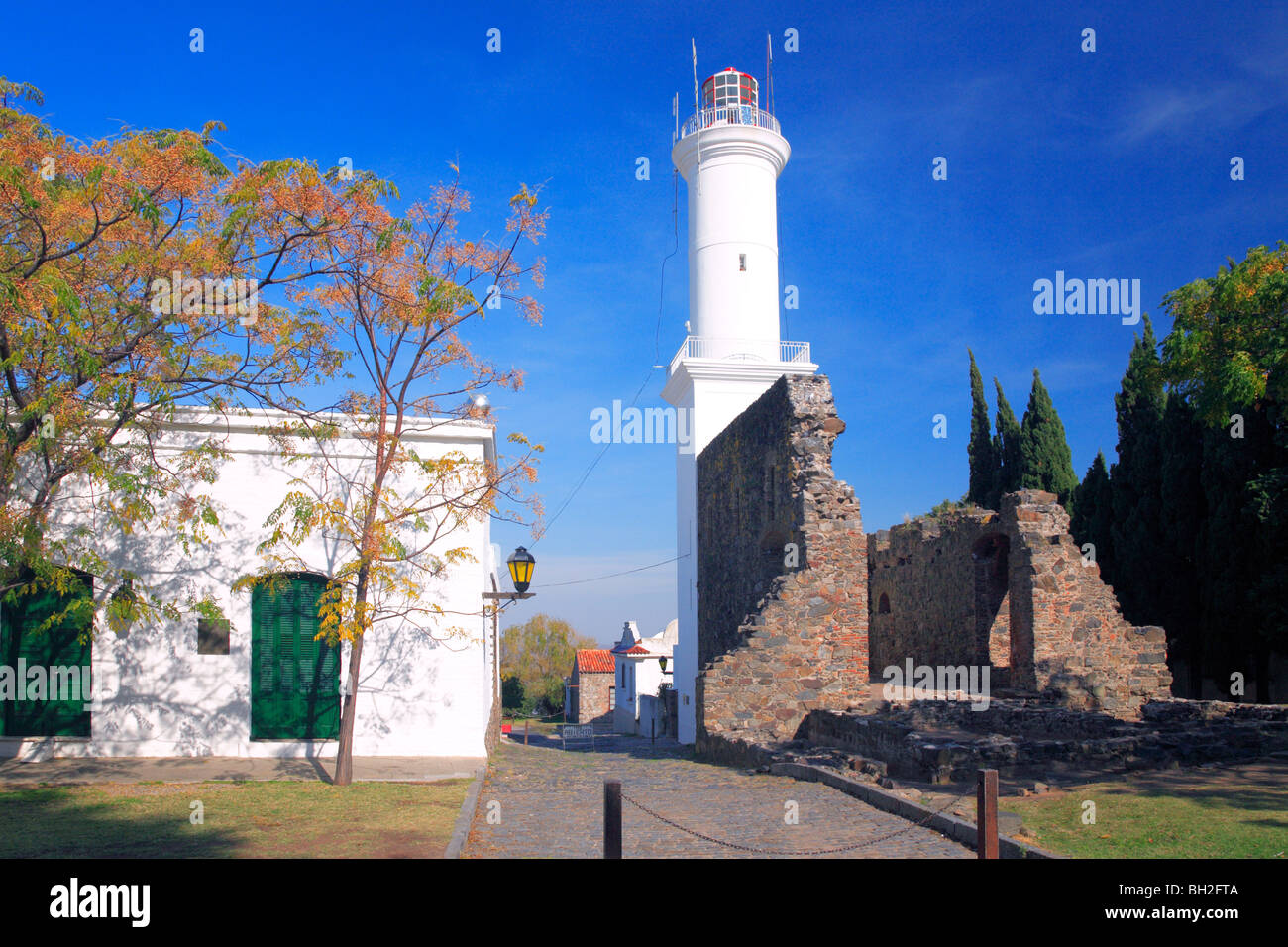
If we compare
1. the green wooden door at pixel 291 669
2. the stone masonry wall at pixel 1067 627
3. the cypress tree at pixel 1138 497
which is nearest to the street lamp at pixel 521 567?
the green wooden door at pixel 291 669

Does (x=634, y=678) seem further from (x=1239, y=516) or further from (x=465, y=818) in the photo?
(x=465, y=818)

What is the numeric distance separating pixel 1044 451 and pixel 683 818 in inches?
914

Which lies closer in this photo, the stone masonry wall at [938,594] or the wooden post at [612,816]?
the wooden post at [612,816]

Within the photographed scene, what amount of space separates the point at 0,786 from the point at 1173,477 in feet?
74.8

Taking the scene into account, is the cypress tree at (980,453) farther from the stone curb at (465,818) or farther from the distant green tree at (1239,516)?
the stone curb at (465,818)

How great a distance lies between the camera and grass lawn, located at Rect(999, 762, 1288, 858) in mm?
6145

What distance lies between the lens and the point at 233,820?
7.57m

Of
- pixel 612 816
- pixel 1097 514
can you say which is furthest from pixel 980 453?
pixel 612 816

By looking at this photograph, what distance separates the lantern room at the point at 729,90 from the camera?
90.4ft

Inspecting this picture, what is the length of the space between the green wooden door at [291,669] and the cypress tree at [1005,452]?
21.9m

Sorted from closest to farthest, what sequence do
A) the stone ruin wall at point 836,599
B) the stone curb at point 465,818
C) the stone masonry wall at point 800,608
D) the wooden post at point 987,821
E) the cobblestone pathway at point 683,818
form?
the wooden post at point 987,821 < the stone curb at point 465,818 < the cobblestone pathway at point 683,818 < the stone masonry wall at point 800,608 < the stone ruin wall at point 836,599

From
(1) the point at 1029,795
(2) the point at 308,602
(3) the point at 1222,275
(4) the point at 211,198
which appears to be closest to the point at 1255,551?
(3) the point at 1222,275

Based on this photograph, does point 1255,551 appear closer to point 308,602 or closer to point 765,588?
point 765,588

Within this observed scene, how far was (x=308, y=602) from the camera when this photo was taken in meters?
11.4
